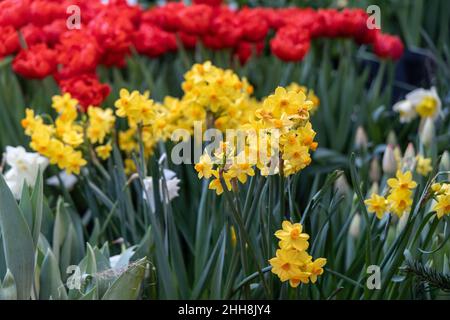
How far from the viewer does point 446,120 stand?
2350 mm

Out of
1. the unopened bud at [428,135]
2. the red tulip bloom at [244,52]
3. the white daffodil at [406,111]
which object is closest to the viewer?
the unopened bud at [428,135]

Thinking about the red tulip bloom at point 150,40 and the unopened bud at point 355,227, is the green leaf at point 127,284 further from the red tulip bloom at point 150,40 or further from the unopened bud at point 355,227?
the red tulip bloom at point 150,40

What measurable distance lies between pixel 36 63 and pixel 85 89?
0.64ft

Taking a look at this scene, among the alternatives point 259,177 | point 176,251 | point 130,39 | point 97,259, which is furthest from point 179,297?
point 130,39

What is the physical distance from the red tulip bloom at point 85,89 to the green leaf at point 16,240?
60cm

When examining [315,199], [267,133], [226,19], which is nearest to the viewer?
[267,133]

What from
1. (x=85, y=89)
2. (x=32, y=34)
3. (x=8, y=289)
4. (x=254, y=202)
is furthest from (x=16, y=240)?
(x=32, y=34)

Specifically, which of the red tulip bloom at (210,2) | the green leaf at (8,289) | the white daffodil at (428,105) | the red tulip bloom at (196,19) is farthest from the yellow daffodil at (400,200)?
the red tulip bloom at (210,2)

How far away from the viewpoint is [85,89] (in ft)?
5.90

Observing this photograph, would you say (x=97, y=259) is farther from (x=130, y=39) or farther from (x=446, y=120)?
(x=446, y=120)

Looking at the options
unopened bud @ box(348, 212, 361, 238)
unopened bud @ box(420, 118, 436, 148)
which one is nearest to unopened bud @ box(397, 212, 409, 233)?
unopened bud @ box(348, 212, 361, 238)

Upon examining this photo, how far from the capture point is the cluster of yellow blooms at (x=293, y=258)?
1.12 meters

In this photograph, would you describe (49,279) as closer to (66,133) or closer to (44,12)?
(66,133)
